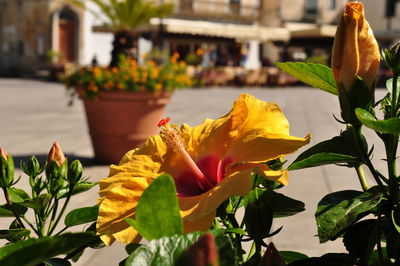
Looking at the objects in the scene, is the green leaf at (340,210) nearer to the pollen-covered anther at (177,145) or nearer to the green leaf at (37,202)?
the pollen-covered anther at (177,145)

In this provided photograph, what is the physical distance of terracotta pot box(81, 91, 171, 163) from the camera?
510 centimetres

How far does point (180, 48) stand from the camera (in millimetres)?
28047

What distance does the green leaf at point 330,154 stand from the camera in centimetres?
59

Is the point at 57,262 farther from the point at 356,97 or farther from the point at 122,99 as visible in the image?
the point at 122,99

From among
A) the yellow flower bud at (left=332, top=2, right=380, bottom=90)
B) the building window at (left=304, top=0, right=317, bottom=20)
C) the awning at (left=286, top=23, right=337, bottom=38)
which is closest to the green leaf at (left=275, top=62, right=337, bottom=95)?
the yellow flower bud at (left=332, top=2, right=380, bottom=90)

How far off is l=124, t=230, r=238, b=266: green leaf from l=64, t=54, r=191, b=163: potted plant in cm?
470

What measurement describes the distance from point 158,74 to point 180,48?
2319cm

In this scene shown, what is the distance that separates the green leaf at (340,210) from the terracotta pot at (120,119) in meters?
4.56

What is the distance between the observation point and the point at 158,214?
407 millimetres

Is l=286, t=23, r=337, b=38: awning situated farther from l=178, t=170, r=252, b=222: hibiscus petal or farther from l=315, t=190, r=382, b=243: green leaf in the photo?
l=178, t=170, r=252, b=222: hibiscus petal

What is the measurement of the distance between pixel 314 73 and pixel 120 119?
4.59 metres

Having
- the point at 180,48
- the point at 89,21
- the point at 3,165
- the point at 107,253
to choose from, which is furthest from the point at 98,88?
the point at 180,48

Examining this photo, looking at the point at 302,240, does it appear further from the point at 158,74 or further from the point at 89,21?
the point at 89,21

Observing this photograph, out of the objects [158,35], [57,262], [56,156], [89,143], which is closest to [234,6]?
[158,35]
